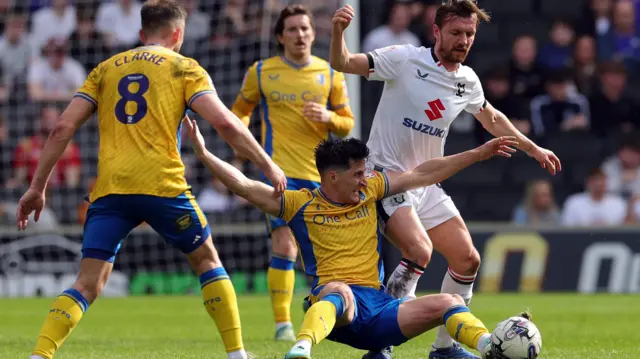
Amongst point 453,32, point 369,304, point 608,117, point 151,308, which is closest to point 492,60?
point 608,117

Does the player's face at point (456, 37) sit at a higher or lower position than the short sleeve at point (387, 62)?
higher

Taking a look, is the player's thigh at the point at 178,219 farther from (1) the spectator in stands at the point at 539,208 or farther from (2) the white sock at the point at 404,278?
(1) the spectator in stands at the point at 539,208

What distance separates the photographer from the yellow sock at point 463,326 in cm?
603

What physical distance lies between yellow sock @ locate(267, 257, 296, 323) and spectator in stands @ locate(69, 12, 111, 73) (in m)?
8.70

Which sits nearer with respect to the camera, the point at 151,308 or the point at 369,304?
the point at 369,304

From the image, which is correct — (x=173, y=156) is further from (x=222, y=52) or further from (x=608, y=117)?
(x=608, y=117)

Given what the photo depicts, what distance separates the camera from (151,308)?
1326 centimetres

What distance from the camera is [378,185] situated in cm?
701

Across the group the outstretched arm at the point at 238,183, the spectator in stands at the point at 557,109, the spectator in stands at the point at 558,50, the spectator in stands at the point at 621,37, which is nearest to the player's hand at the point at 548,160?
the outstretched arm at the point at 238,183

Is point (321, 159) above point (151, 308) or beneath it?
above

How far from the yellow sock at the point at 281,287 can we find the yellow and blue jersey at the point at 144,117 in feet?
10.2

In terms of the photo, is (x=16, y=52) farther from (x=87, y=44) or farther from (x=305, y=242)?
(x=305, y=242)

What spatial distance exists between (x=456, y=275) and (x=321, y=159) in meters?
1.49

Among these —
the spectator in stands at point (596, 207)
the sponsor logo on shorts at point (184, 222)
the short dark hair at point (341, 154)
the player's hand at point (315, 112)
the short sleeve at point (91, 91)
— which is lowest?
the spectator in stands at point (596, 207)
